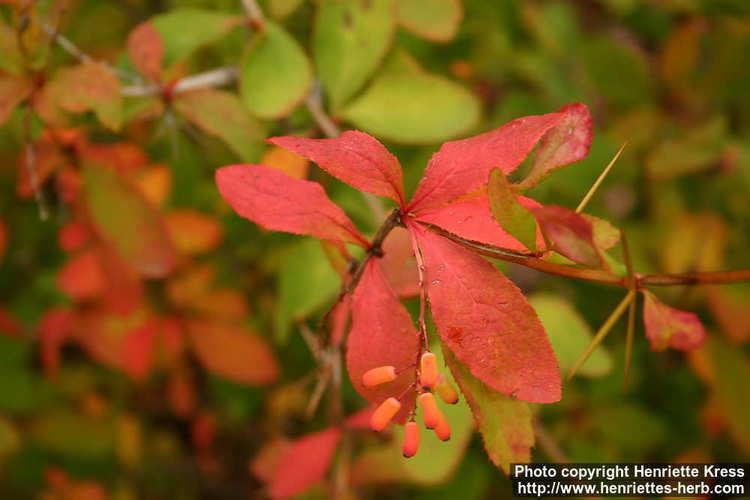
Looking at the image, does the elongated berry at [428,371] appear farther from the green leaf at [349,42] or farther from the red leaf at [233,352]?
the red leaf at [233,352]

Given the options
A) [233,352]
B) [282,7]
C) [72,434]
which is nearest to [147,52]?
[282,7]

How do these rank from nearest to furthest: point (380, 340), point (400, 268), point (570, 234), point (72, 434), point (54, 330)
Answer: point (570, 234), point (380, 340), point (400, 268), point (54, 330), point (72, 434)

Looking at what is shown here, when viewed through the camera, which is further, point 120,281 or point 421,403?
point 120,281

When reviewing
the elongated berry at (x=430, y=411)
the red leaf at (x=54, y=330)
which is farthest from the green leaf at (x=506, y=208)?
the red leaf at (x=54, y=330)

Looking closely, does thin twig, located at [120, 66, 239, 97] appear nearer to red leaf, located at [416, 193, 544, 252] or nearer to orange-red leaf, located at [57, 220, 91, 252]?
orange-red leaf, located at [57, 220, 91, 252]

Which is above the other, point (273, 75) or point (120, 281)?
point (273, 75)

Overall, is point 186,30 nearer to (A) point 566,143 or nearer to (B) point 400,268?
(B) point 400,268

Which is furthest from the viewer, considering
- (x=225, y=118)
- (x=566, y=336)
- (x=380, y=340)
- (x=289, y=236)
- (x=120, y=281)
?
(x=120, y=281)
